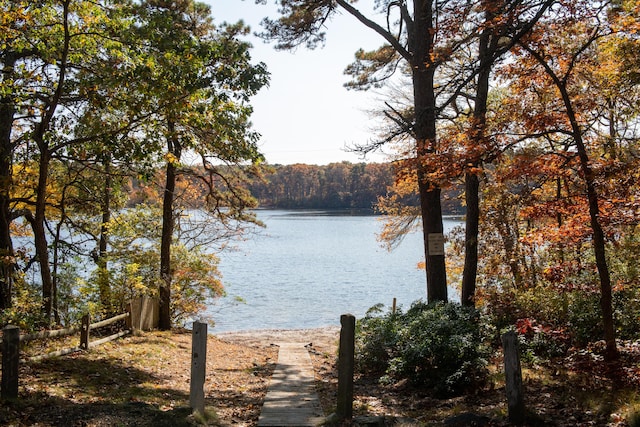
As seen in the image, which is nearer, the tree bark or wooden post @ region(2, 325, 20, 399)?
wooden post @ region(2, 325, 20, 399)

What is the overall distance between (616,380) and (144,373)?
25.1 feet

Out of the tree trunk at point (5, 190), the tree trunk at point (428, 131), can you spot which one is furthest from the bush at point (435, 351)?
the tree trunk at point (5, 190)

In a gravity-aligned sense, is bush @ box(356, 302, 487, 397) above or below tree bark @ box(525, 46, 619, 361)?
below

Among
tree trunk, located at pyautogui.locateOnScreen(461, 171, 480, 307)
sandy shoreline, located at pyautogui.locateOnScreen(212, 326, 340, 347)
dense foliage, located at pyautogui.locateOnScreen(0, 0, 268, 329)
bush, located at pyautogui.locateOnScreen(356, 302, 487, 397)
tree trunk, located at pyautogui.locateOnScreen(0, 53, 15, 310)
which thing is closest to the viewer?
bush, located at pyautogui.locateOnScreen(356, 302, 487, 397)

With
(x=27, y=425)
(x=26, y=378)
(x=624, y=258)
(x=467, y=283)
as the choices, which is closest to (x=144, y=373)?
(x=26, y=378)

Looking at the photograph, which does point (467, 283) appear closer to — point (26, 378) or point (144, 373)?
point (144, 373)

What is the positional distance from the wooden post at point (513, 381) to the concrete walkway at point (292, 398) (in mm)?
2151

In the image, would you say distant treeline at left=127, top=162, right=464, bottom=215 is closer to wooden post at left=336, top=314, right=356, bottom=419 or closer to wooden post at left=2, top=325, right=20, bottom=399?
wooden post at left=336, top=314, right=356, bottom=419

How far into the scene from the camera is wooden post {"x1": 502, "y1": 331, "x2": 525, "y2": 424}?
225 inches

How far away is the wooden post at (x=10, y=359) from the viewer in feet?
18.7

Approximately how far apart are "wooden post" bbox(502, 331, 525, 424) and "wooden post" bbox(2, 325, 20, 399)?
5.28 m

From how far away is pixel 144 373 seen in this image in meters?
9.81

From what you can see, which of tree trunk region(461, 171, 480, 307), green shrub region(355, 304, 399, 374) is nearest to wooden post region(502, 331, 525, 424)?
green shrub region(355, 304, 399, 374)

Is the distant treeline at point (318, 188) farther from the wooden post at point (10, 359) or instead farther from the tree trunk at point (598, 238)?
the wooden post at point (10, 359)
